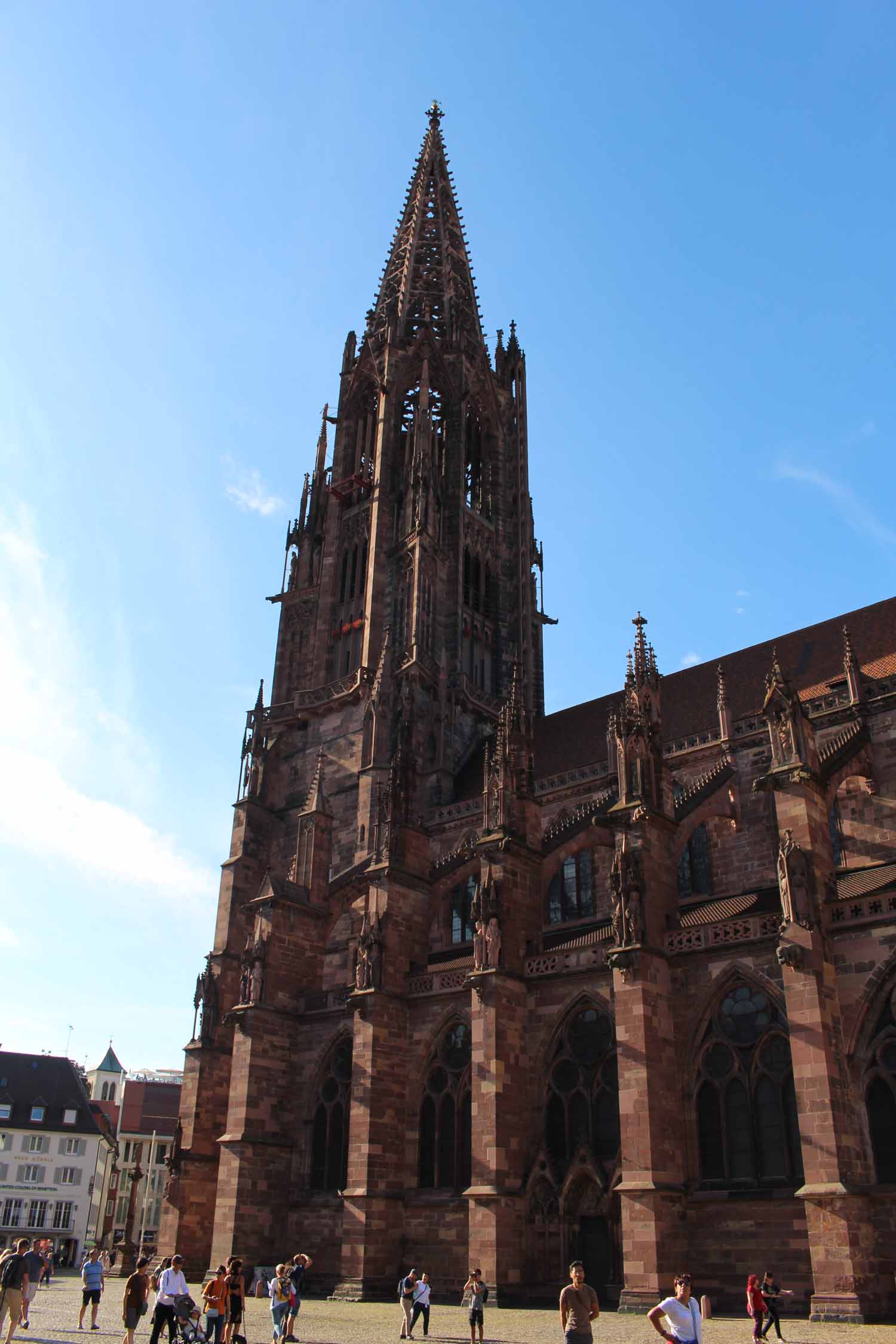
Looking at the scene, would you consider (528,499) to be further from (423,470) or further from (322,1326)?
(322,1326)

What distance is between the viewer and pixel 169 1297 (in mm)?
11820

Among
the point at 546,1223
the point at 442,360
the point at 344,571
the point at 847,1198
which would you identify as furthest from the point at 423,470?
the point at 847,1198

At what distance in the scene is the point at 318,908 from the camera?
29641 mm

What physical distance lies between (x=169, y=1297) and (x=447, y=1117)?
1257 cm

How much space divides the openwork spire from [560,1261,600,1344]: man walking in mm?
40113

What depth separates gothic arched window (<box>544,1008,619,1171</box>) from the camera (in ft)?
67.7

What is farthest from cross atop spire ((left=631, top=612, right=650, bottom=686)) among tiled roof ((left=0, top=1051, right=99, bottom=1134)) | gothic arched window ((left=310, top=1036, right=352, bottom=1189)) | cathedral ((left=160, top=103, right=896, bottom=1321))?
tiled roof ((left=0, top=1051, right=99, bottom=1134))

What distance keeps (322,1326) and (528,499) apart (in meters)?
32.8

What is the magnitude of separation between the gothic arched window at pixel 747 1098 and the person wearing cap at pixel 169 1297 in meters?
10.1

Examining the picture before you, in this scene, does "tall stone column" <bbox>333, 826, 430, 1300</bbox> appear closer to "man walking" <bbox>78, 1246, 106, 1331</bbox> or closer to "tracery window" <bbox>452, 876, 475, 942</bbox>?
→ "tracery window" <bbox>452, 876, 475, 942</bbox>

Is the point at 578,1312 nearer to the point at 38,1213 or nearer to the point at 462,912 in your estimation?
the point at 462,912

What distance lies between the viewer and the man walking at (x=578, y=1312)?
855 centimetres

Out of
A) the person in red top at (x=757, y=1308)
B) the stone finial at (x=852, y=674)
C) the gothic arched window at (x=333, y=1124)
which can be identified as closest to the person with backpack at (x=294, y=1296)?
the person in red top at (x=757, y=1308)

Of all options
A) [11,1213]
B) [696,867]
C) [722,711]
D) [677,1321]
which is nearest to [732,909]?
[696,867]
